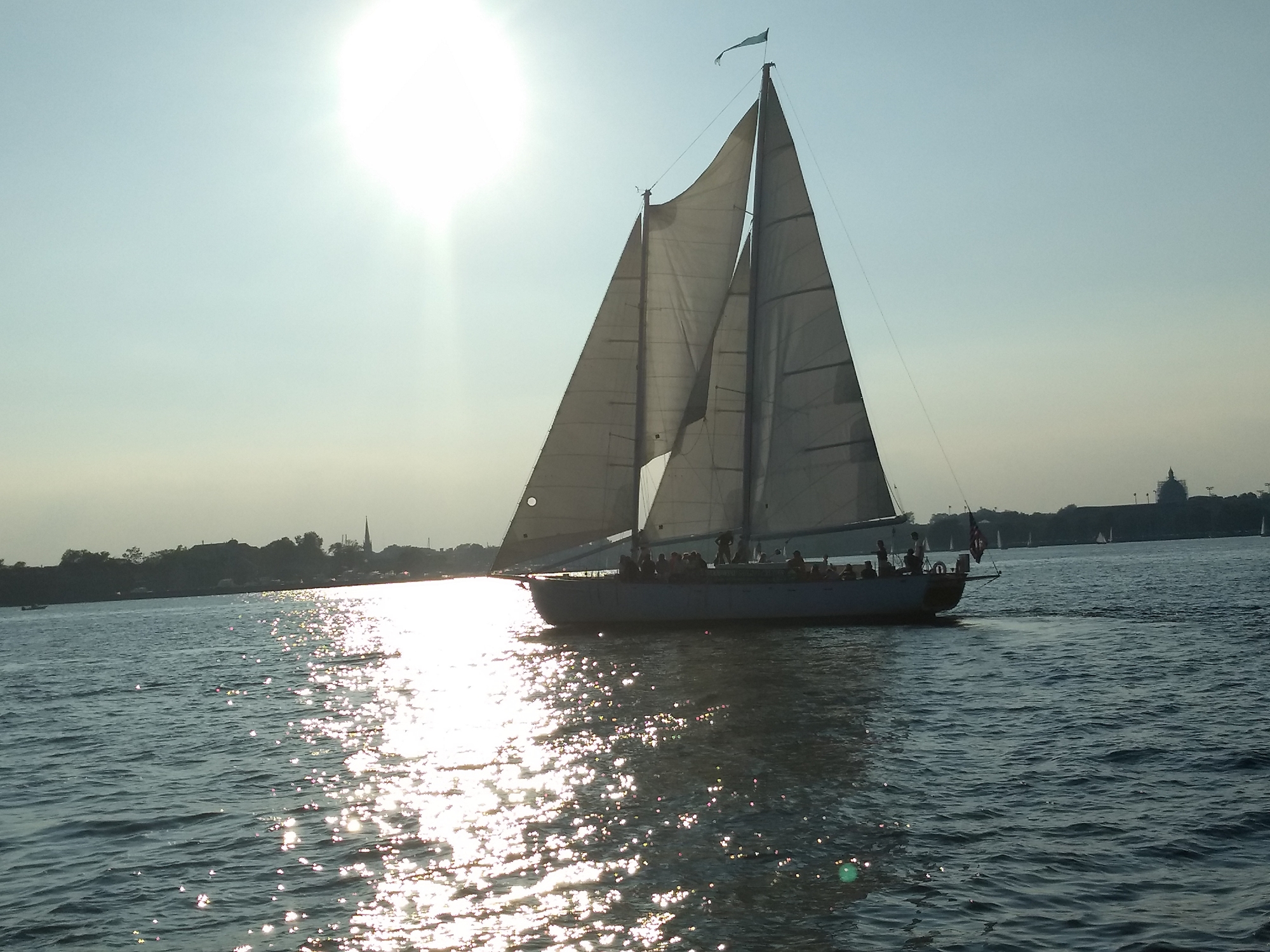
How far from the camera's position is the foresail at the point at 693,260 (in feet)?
149

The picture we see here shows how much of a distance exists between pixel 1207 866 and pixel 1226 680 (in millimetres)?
16505

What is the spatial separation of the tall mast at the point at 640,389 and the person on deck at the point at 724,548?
11.1 ft

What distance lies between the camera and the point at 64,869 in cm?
1462

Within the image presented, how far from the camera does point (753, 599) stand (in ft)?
136

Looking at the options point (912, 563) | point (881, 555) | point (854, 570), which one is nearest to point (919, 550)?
point (912, 563)

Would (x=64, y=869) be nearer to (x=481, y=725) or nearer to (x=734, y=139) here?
(x=481, y=725)

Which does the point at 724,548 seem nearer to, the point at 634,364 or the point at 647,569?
the point at 647,569

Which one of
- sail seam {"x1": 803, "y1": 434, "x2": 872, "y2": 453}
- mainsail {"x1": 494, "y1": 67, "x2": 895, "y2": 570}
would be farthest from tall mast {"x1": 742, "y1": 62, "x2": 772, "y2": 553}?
sail seam {"x1": 803, "y1": 434, "x2": 872, "y2": 453}

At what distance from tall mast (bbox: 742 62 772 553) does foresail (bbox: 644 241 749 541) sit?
42 cm

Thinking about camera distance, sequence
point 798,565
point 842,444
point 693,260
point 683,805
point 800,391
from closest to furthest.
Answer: point 683,805 → point 798,565 → point 842,444 → point 800,391 → point 693,260

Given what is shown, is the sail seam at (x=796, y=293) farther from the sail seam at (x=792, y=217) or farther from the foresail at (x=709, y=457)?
the sail seam at (x=792, y=217)

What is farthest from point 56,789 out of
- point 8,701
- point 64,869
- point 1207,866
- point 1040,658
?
point 1040,658

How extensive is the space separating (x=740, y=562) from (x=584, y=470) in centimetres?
730

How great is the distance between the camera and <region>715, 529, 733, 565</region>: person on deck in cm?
4381
